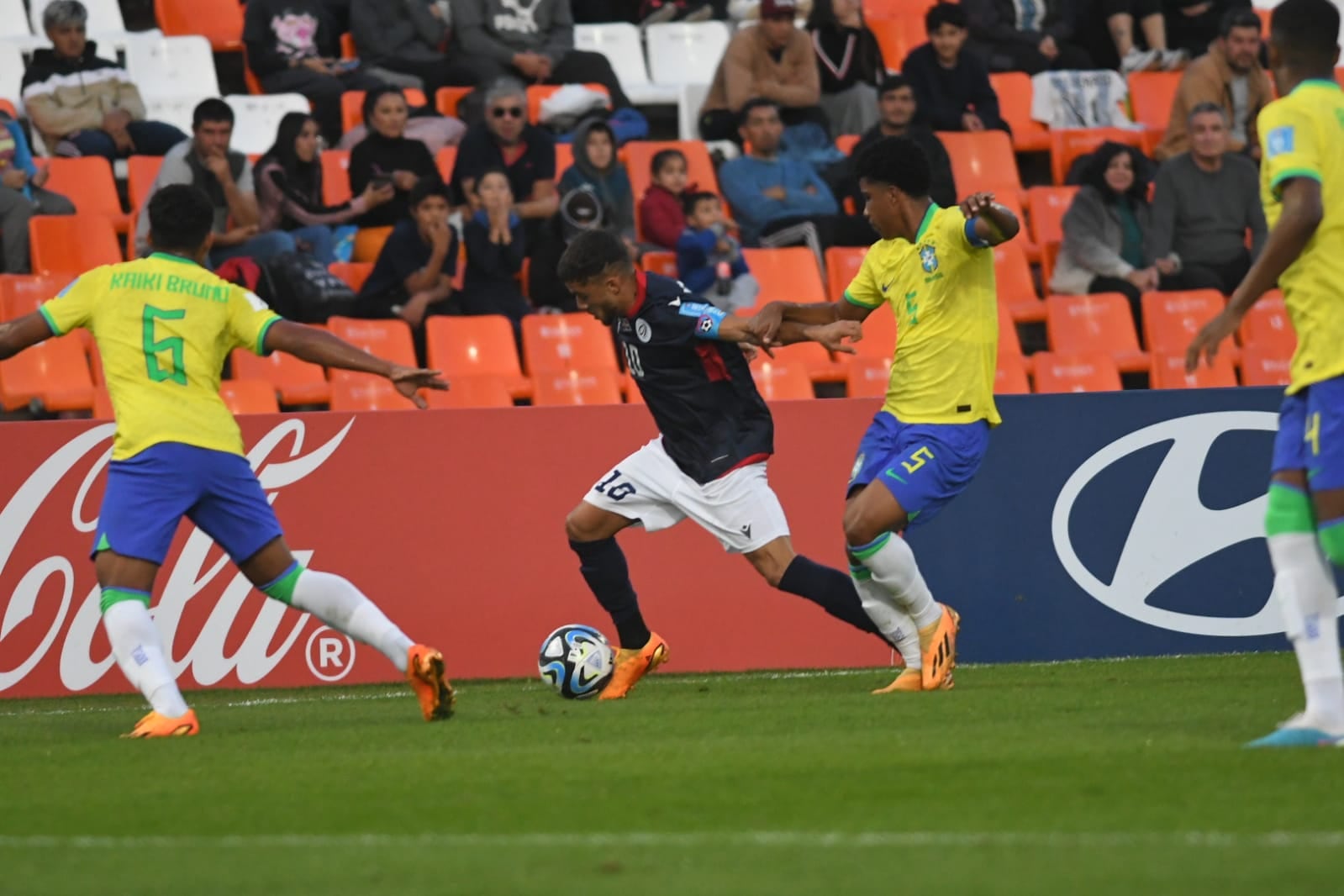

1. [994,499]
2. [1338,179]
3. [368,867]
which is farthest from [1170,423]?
[368,867]

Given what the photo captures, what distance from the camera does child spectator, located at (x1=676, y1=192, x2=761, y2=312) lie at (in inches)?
514

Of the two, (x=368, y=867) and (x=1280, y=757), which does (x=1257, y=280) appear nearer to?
(x=1280, y=757)

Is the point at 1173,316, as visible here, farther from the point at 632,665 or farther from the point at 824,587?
the point at 632,665

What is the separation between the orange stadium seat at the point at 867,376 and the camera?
41.2 ft

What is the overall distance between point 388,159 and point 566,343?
76.1 inches

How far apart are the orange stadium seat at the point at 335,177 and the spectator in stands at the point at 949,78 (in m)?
4.42

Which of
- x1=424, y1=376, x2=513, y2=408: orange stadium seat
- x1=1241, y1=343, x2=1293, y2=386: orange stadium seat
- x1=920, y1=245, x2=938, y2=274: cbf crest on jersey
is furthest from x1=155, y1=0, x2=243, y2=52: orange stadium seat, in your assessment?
A: x1=920, y1=245, x2=938, y2=274: cbf crest on jersey

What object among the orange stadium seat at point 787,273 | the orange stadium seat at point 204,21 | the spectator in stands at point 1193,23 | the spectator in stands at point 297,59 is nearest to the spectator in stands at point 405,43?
the spectator in stands at point 297,59

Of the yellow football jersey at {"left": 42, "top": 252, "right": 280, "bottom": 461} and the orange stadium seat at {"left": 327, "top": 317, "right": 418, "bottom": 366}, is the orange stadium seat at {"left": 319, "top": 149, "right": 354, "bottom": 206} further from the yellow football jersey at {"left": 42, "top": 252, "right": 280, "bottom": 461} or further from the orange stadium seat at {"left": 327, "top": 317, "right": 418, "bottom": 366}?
the yellow football jersey at {"left": 42, "top": 252, "right": 280, "bottom": 461}

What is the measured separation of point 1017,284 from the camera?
47.2 ft

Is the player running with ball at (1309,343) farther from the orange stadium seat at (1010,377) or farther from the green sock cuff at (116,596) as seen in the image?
the orange stadium seat at (1010,377)

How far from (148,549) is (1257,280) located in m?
4.12

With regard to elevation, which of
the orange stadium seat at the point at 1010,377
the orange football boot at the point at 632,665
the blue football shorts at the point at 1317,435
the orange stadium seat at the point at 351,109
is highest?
the orange stadium seat at the point at 351,109

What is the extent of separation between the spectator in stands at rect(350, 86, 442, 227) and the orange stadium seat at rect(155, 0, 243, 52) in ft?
8.69
